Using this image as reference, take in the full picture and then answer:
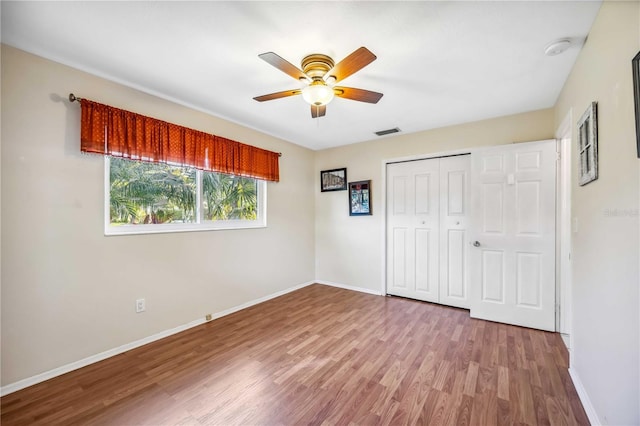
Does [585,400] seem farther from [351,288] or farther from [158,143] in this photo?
[158,143]

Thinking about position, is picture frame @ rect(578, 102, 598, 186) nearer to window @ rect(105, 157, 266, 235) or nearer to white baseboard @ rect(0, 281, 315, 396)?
window @ rect(105, 157, 266, 235)

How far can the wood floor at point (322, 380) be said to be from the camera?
1.61 metres

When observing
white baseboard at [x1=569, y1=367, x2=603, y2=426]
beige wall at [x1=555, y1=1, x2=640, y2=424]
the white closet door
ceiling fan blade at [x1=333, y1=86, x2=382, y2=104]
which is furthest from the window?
white baseboard at [x1=569, y1=367, x2=603, y2=426]

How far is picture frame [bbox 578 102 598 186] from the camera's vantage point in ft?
5.04

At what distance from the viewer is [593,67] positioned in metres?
1.61

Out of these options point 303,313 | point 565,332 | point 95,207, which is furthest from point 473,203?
point 95,207

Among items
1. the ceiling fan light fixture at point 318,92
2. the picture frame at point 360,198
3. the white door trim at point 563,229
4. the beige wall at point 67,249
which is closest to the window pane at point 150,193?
the beige wall at point 67,249

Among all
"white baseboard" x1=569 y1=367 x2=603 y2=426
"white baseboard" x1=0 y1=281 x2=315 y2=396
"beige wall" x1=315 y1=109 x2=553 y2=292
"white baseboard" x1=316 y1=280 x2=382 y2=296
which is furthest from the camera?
"white baseboard" x1=316 y1=280 x2=382 y2=296

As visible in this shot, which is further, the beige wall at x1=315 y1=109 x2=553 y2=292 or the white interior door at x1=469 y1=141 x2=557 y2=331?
the beige wall at x1=315 y1=109 x2=553 y2=292

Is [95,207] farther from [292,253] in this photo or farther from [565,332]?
[565,332]

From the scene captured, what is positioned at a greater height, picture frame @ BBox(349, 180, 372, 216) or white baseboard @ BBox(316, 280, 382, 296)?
picture frame @ BBox(349, 180, 372, 216)

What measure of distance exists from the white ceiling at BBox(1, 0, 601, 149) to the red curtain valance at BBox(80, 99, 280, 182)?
0.32 metres

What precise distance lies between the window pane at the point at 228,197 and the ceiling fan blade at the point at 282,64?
1807 millimetres

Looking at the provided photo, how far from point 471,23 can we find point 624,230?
1376mm
